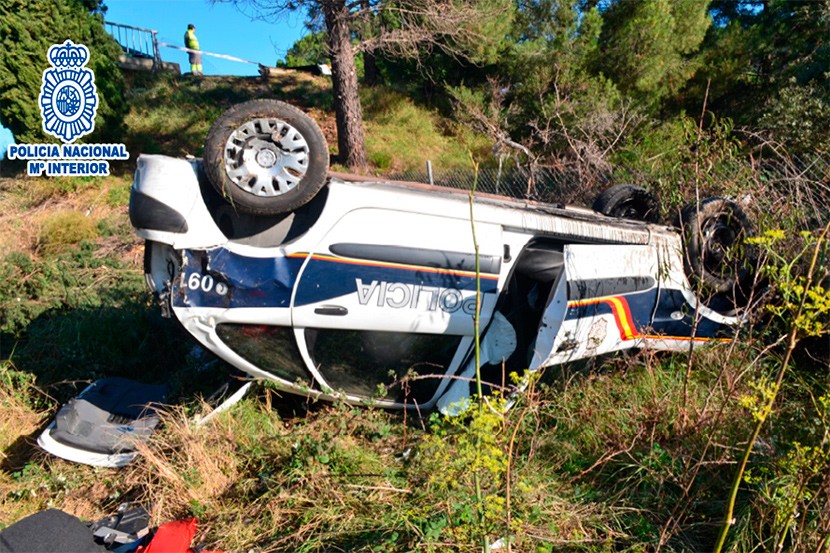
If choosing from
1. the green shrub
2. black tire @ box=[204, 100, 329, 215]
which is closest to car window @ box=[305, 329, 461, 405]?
black tire @ box=[204, 100, 329, 215]

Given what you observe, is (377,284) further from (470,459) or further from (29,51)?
(29,51)

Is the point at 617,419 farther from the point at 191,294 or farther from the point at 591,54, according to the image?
the point at 591,54

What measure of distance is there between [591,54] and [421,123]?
4.99 metres

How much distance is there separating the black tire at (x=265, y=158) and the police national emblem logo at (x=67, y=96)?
10908mm

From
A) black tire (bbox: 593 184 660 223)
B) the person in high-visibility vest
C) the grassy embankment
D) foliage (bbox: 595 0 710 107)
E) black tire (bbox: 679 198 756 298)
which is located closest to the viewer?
the grassy embankment

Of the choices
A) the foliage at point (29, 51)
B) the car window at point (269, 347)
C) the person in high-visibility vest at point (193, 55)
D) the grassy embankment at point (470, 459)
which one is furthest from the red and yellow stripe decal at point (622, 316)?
the person in high-visibility vest at point (193, 55)

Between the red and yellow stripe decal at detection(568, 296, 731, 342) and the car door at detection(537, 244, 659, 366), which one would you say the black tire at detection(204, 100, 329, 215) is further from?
the red and yellow stripe decal at detection(568, 296, 731, 342)

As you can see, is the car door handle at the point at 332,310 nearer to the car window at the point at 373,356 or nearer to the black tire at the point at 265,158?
the car window at the point at 373,356

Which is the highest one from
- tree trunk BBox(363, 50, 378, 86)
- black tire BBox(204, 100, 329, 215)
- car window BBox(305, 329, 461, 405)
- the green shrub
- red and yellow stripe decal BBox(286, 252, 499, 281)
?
tree trunk BBox(363, 50, 378, 86)

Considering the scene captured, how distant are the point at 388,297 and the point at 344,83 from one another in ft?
32.3

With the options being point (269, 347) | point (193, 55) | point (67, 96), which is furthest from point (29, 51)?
point (269, 347)

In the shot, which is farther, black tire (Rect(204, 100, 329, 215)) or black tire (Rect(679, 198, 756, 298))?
black tire (Rect(679, 198, 756, 298))

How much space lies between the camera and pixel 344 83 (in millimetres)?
12336

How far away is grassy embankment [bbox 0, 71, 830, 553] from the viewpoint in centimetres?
266
